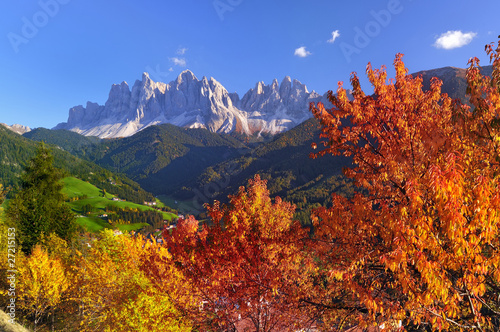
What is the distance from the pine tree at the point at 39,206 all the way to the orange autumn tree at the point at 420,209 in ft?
115

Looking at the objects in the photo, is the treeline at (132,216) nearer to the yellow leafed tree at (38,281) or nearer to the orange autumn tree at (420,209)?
the yellow leafed tree at (38,281)

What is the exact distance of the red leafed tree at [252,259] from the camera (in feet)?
34.3

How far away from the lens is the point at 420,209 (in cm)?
493

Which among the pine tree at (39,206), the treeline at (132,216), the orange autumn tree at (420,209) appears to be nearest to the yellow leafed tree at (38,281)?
the pine tree at (39,206)

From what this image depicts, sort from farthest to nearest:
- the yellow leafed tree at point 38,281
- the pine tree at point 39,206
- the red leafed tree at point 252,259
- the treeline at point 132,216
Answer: the treeline at point 132,216 < the pine tree at point 39,206 < the yellow leafed tree at point 38,281 < the red leafed tree at point 252,259

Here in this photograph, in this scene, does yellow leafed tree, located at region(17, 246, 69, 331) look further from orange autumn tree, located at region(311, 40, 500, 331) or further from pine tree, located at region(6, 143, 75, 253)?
orange autumn tree, located at region(311, 40, 500, 331)

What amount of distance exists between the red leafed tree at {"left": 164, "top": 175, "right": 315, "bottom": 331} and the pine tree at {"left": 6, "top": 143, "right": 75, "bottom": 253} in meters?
28.9

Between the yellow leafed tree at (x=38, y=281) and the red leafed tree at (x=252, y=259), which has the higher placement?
the red leafed tree at (x=252, y=259)

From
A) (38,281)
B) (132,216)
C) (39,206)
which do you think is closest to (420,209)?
(38,281)

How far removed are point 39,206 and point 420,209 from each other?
38797mm

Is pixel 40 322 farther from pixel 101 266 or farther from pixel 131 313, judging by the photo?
pixel 131 313

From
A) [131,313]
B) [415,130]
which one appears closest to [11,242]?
[131,313]

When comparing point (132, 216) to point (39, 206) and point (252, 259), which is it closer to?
point (39, 206)

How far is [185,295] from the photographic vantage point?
14164 millimetres
